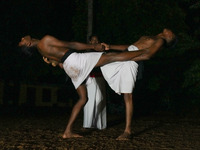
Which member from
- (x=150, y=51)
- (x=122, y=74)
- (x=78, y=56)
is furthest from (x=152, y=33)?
(x=78, y=56)

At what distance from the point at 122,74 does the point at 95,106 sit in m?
1.30

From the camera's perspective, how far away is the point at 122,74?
5.32 metres

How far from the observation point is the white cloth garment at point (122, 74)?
17.2ft

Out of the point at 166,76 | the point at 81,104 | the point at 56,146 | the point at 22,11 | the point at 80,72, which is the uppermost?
the point at 22,11

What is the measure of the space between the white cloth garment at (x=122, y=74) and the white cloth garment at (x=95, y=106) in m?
0.90

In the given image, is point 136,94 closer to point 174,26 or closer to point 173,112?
point 173,112

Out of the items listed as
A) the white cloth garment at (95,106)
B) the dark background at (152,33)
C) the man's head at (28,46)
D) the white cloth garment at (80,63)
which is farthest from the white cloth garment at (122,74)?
the dark background at (152,33)

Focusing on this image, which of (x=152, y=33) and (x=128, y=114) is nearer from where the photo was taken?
(x=128, y=114)

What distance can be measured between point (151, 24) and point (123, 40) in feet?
3.55

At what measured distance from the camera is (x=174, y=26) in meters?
11.3

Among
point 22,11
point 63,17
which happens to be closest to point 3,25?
point 22,11

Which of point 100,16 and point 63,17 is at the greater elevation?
point 63,17

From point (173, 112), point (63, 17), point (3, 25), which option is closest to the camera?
point (173, 112)

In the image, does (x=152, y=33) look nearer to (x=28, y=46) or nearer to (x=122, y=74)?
(x=122, y=74)
